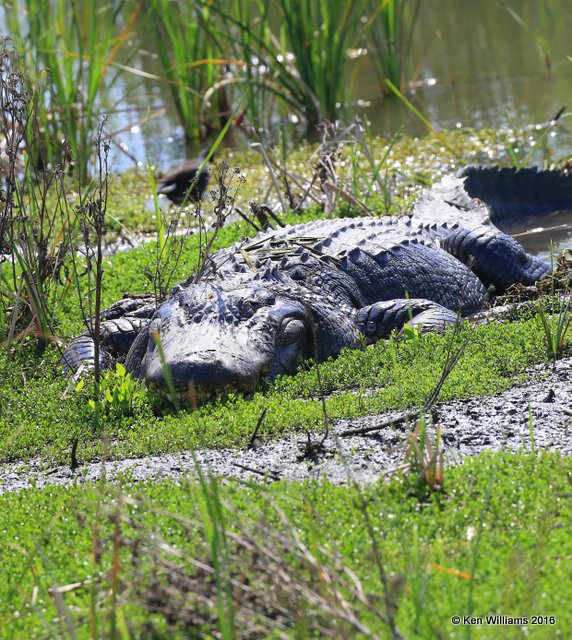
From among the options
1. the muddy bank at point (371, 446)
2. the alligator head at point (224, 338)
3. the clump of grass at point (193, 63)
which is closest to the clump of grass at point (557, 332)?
the muddy bank at point (371, 446)

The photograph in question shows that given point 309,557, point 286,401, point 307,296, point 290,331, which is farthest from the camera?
point 307,296

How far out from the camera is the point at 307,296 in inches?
225

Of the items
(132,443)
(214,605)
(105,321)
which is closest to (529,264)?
(105,321)

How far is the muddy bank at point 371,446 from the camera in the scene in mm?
3809

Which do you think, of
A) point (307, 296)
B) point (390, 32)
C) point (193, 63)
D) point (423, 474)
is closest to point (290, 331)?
point (307, 296)

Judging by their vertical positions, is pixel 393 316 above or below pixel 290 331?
below

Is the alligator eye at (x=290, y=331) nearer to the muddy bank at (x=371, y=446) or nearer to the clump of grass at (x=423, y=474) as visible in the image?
the muddy bank at (x=371, y=446)

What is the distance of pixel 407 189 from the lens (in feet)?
31.1

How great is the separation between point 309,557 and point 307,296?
3091 millimetres

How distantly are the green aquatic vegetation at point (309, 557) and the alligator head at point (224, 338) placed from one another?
3.57 feet

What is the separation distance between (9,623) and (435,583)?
4.31ft

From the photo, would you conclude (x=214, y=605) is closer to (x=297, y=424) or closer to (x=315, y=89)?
(x=297, y=424)

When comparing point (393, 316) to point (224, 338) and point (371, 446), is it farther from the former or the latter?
point (371, 446)

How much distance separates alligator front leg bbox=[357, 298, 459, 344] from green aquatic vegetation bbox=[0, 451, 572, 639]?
7.02 feet
